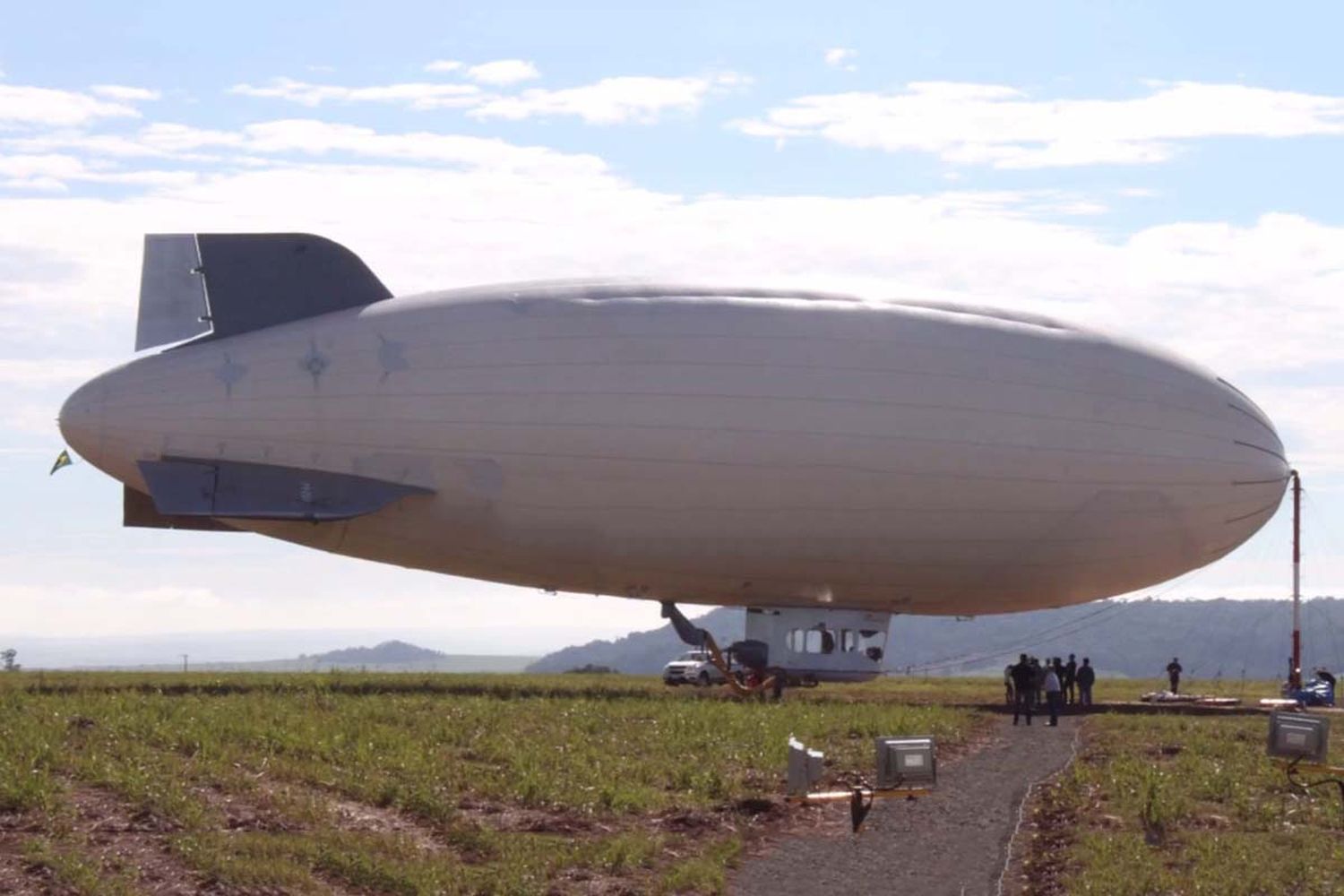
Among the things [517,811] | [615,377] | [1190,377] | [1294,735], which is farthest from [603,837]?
[1190,377]

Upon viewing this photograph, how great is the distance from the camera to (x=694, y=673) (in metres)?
64.1

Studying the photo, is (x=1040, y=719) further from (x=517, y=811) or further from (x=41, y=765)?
(x=41, y=765)

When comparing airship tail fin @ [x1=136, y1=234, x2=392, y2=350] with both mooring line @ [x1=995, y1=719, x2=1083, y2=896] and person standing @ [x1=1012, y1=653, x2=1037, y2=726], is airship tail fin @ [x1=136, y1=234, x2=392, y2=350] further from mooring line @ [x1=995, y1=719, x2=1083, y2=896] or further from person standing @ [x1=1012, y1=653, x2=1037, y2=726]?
mooring line @ [x1=995, y1=719, x2=1083, y2=896]

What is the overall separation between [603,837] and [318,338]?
2421 centimetres

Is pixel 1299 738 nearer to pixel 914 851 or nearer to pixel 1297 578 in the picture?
pixel 914 851

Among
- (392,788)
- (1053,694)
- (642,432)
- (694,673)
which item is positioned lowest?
(392,788)

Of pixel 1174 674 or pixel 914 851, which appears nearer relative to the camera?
pixel 914 851

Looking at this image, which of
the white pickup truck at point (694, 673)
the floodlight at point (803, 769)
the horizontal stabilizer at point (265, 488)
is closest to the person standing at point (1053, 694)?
the white pickup truck at point (694, 673)

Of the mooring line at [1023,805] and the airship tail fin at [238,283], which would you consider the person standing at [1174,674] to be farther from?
the airship tail fin at [238,283]

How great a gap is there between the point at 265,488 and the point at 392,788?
68.8ft

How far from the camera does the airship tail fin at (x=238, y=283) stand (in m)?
46.0

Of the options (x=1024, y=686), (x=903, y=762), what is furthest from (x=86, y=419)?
(x=903, y=762)

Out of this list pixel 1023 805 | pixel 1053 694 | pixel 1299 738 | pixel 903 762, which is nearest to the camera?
pixel 903 762

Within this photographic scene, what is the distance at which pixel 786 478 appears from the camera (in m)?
44.5
